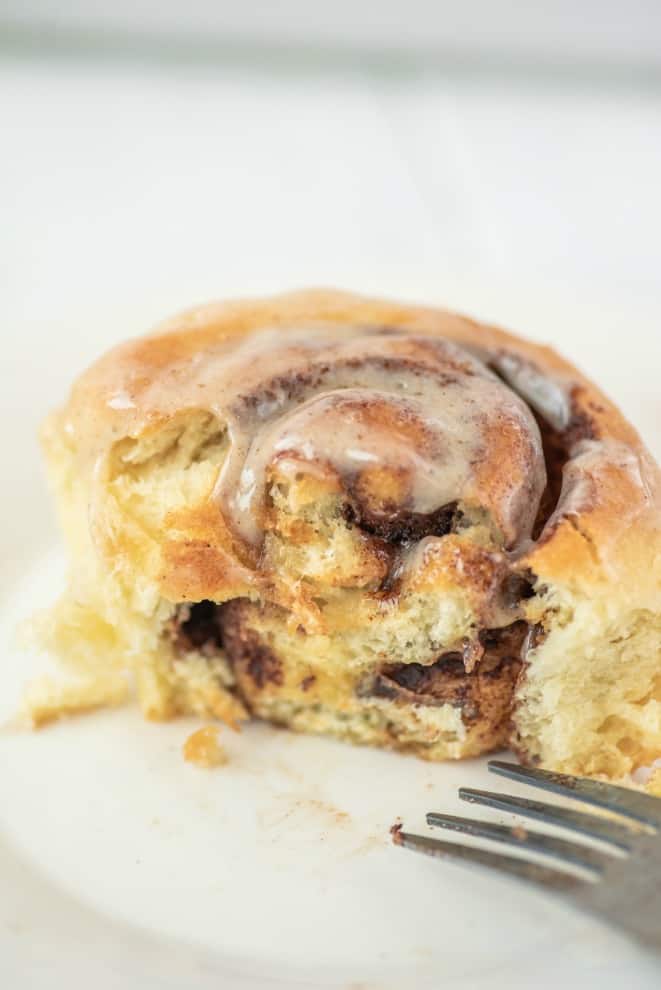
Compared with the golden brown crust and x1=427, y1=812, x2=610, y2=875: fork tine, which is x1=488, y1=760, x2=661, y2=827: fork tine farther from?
the golden brown crust

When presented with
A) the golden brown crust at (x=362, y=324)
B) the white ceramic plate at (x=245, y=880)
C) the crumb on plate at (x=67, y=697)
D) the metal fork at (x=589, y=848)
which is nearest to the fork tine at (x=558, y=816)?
the metal fork at (x=589, y=848)

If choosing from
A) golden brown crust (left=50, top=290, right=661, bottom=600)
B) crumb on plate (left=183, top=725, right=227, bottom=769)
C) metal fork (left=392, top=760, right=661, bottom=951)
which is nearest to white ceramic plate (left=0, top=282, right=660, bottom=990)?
crumb on plate (left=183, top=725, right=227, bottom=769)

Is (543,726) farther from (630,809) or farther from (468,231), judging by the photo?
(468,231)

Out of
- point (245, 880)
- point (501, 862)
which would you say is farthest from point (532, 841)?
point (245, 880)

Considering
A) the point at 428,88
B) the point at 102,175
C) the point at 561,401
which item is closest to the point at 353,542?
the point at 561,401

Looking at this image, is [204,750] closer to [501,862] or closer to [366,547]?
[366,547]

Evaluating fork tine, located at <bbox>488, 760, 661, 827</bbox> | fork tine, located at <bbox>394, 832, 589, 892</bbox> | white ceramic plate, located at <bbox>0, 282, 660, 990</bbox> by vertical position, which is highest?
fork tine, located at <bbox>488, 760, 661, 827</bbox>
